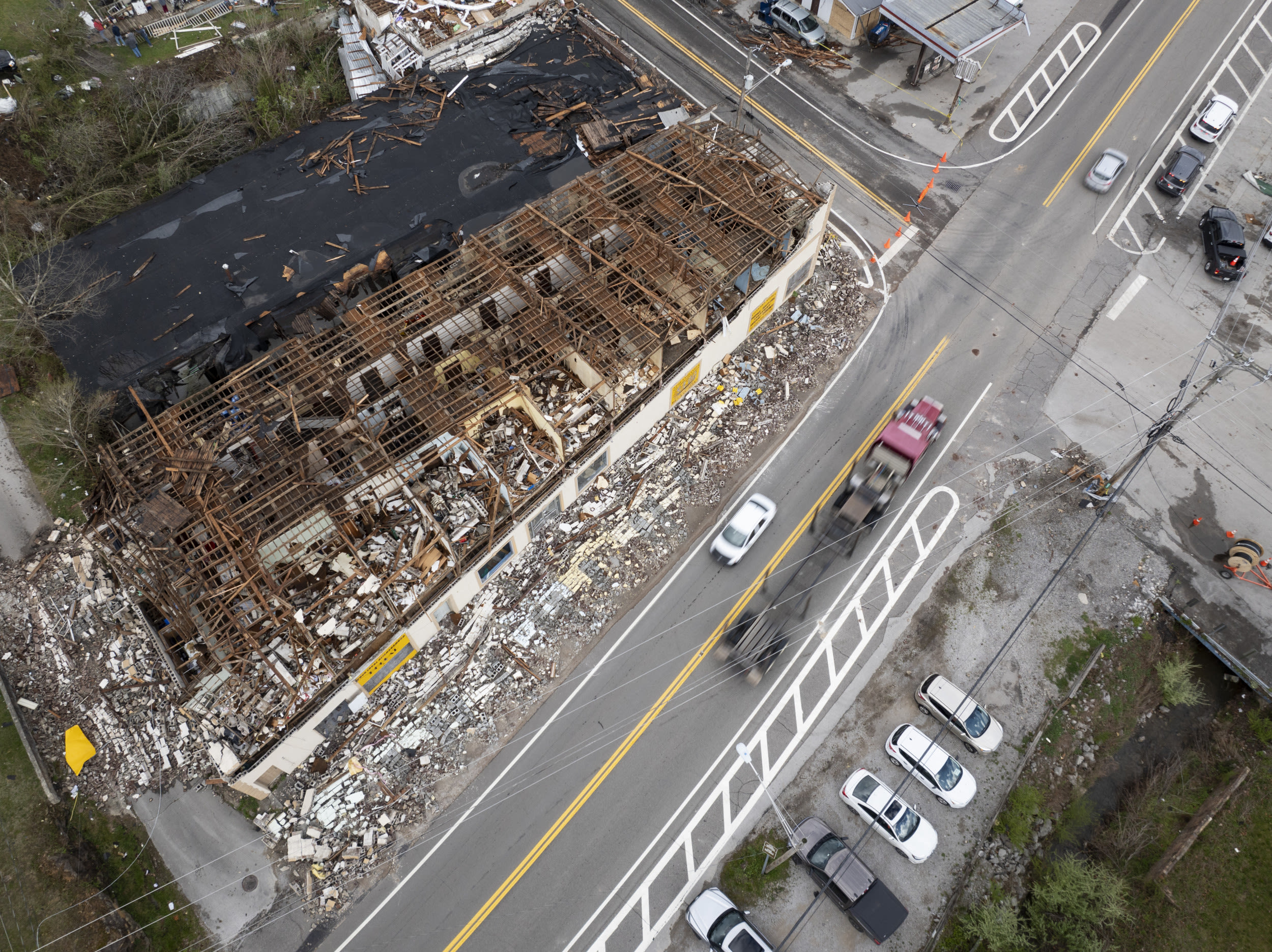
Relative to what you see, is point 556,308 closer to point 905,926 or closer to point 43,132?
point 905,926

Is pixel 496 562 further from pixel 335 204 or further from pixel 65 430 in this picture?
pixel 335 204

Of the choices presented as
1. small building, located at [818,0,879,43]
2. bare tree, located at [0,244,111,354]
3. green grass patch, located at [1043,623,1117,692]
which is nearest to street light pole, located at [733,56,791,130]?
small building, located at [818,0,879,43]

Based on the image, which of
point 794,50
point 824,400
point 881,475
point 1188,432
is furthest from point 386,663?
point 794,50

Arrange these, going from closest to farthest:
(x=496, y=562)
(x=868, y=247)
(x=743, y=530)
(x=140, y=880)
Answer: (x=140, y=880)
(x=496, y=562)
(x=743, y=530)
(x=868, y=247)

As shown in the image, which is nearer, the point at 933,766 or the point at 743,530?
the point at 933,766

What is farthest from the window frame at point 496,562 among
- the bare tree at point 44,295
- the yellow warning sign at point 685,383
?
the bare tree at point 44,295

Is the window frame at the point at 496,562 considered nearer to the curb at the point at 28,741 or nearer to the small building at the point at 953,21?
the curb at the point at 28,741

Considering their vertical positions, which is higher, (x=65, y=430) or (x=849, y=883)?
(x=65, y=430)

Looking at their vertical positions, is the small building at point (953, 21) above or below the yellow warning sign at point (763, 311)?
above
